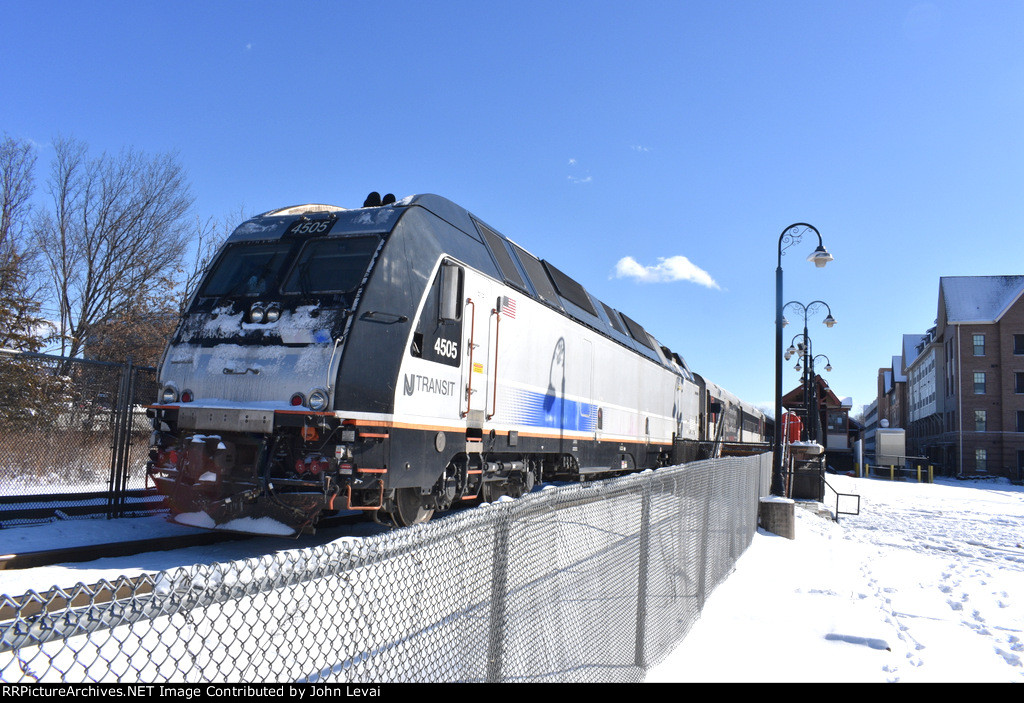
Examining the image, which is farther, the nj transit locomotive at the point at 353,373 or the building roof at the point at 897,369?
the building roof at the point at 897,369

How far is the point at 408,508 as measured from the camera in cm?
775

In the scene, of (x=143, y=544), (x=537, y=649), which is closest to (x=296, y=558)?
(x=537, y=649)

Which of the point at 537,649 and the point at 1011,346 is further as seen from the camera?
the point at 1011,346

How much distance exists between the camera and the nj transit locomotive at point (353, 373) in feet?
22.2

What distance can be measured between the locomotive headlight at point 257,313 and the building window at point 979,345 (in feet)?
184

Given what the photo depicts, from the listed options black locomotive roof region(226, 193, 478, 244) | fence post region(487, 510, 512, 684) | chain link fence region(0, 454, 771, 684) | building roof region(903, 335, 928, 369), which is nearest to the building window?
building roof region(903, 335, 928, 369)

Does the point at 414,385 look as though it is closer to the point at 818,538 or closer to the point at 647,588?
the point at 647,588

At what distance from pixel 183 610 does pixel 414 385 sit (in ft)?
18.6

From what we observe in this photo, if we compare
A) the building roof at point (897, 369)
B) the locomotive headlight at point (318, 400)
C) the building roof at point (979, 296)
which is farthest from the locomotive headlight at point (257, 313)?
the building roof at point (897, 369)

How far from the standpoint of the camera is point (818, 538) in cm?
1259

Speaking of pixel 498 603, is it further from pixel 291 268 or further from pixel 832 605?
pixel 291 268

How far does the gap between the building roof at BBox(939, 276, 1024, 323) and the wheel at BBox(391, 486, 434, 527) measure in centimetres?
5447

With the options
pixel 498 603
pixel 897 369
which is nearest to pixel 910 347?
pixel 897 369

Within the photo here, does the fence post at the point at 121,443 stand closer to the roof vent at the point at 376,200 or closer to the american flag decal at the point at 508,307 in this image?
the roof vent at the point at 376,200
